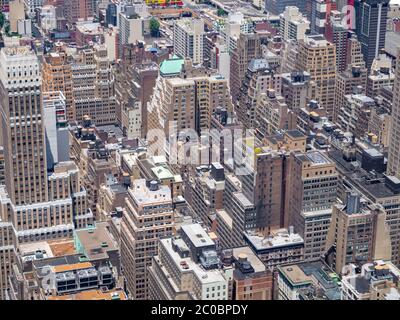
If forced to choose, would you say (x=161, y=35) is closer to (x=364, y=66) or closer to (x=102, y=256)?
(x=364, y=66)

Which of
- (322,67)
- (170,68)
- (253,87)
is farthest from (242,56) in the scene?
(170,68)

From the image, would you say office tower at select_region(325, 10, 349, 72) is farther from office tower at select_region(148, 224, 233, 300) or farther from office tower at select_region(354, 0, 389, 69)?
office tower at select_region(148, 224, 233, 300)

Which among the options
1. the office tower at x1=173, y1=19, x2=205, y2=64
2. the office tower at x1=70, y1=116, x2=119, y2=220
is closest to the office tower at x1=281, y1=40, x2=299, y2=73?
the office tower at x1=173, y1=19, x2=205, y2=64

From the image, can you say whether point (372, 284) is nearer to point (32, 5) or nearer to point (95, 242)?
point (95, 242)

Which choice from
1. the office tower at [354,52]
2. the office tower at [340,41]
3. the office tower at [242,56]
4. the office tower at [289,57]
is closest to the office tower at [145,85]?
the office tower at [242,56]

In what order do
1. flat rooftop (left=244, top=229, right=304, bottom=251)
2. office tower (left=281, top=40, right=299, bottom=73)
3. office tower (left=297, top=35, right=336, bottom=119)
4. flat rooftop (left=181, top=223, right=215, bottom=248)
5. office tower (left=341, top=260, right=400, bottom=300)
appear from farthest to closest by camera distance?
1. office tower (left=281, top=40, right=299, bottom=73)
2. office tower (left=297, top=35, right=336, bottom=119)
3. flat rooftop (left=244, top=229, right=304, bottom=251)
4. flat rooftop (left=181, top=223, right=215, bottom=248)
5. office tower (left=341, top=260, right=400, bottom=300)

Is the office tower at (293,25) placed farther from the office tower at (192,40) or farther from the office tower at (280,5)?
the office tower at (280,5)
